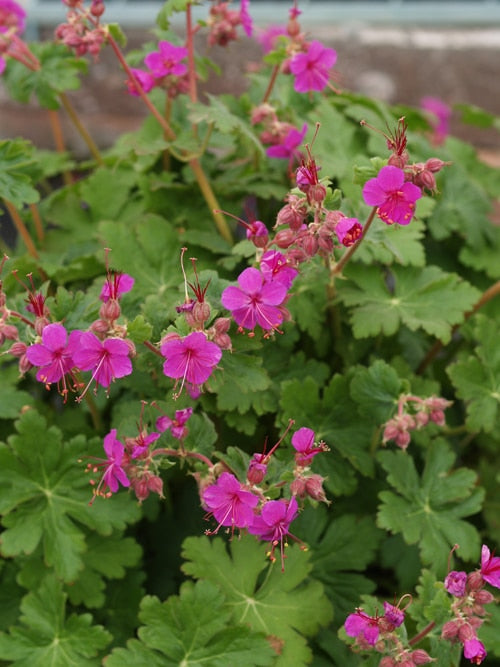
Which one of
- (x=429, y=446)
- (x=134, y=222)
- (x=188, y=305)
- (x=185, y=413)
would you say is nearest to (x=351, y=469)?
(x=429, y=446)

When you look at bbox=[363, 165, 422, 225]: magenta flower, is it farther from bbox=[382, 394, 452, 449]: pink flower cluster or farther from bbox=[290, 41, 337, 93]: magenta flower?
bbox=[290, 41, 337, 93]: magenta flower

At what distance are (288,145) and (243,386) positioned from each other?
0.56m

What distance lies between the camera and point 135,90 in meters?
1.46

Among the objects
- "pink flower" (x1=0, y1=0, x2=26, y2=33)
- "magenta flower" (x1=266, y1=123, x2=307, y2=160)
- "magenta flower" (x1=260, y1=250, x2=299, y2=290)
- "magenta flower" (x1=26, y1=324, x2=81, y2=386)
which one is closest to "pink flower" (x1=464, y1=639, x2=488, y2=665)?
"magenta flower" (x1=260, y1=250, x2=299, y2=290)

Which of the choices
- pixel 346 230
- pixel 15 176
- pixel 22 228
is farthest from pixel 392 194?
pixel 22 228

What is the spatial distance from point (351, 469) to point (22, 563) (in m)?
0.58

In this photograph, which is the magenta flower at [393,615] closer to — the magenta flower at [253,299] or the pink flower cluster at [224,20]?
the magenta flower at [253,299]

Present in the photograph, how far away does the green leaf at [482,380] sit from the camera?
4.60 feet

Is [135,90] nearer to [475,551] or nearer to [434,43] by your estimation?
[475,551]

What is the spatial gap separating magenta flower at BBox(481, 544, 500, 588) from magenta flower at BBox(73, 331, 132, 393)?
19.8 inches

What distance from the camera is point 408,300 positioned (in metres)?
1.49

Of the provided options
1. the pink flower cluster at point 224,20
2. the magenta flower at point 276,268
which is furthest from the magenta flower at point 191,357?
the pink flower cluster at point 224,20

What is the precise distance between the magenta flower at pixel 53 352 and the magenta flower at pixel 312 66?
65 cm

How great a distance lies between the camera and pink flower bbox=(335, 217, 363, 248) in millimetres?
1023
